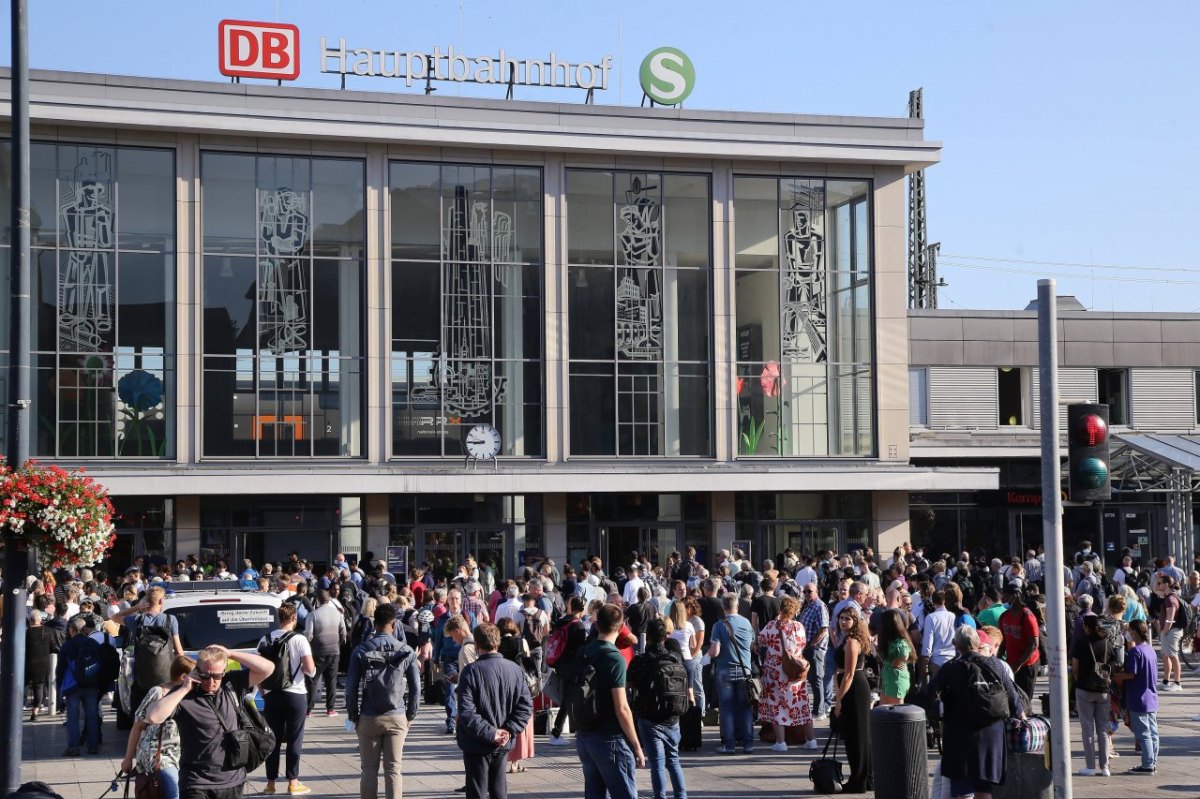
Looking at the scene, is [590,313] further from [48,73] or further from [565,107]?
[48,73]

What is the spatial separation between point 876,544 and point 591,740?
2876 cm

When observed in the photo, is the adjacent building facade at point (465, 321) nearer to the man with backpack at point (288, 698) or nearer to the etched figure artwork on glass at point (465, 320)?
the etched figure artwork on glass at point (465, 320)

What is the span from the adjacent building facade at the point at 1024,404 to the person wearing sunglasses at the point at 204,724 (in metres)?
Answer: 33.9

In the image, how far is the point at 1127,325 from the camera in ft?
143

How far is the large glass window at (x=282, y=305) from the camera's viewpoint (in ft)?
112

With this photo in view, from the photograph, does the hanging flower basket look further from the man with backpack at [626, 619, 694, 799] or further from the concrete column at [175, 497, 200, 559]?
the concrete column at [175, 497, 200, 559]

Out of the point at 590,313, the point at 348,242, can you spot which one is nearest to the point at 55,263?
the point at 348,242

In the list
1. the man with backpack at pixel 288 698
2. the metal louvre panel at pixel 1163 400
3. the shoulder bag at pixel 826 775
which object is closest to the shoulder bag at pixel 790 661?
the shoulder bag at pixel 826 775

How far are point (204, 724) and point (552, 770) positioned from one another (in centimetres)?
655

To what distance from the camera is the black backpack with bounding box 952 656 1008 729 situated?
11.3 meters

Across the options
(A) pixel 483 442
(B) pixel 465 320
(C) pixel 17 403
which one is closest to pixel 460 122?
(B) pixel 465 320

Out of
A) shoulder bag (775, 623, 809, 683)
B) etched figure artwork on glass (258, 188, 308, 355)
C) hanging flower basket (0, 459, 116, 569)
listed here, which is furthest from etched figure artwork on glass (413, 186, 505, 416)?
hanging flower basket (0, 459, 116, 569)

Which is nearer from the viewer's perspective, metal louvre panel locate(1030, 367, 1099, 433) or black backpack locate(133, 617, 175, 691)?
black backpack locate(133, 617, 175, 691)

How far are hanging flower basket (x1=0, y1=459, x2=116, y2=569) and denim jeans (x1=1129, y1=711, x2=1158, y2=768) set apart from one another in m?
10.1
